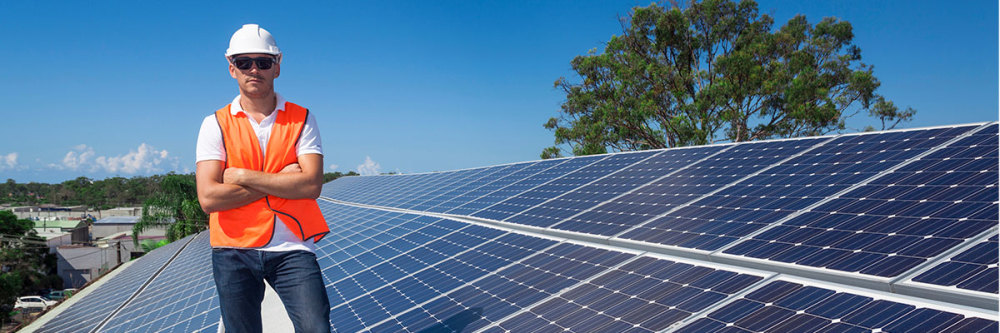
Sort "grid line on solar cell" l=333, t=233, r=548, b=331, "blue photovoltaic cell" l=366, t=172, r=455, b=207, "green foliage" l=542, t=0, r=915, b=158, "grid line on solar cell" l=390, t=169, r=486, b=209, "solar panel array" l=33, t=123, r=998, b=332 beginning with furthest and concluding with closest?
"green foliage" l=542, t=0, r=915, b=158 → "blue photovoltaic cell" l=366, t=172, r=455, b=207 → "grid line on solar cell" l=390, t=169, r=486, b=209 → "grid line on solar cell" l=333, t=233, r=548, b=331 → "solar panel array" l=33, t=123, r=998, b=332

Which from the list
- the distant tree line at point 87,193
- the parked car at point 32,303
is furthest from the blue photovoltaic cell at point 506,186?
the distant tree line at point 87,193

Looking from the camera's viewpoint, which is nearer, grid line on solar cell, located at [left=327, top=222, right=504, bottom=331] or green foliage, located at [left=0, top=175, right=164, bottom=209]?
grid line on solar cell, located at [left=327, top=222, right=504, bottom=331]

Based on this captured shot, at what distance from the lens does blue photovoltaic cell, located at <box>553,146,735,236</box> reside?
356 inches

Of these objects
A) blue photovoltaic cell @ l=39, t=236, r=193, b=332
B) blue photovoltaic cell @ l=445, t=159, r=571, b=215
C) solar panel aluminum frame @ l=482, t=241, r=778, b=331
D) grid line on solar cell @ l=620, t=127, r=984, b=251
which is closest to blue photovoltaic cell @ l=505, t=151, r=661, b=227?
blue photovoltaic cell @ l=445, t=159, r=571, b=215

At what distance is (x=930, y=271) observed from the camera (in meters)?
4.81

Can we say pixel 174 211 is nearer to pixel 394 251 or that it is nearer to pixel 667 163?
pixel 394 251

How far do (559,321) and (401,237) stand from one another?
6981 mm

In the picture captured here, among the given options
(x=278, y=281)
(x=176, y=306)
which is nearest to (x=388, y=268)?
(x=176, y=306)

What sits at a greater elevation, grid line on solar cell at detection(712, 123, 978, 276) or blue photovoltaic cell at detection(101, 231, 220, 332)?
grid line on solar cell at detection(712, 123, 978, 276)

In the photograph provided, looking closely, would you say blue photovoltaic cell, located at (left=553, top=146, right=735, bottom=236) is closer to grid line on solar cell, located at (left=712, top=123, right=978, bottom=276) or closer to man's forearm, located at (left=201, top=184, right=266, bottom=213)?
grid line on solar cell, located at (left=712, top=123, right=978, bottom=276)

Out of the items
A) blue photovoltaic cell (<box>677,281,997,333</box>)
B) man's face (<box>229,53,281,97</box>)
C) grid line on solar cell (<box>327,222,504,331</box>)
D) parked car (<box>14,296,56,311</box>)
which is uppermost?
man's face (<box>229,53,281,97</box>)

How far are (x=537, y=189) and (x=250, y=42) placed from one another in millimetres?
11201

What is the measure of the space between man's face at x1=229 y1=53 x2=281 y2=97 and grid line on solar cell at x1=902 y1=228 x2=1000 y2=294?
515cm

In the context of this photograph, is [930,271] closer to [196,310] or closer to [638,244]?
[638,244]
